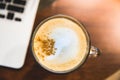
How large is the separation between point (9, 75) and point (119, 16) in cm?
33

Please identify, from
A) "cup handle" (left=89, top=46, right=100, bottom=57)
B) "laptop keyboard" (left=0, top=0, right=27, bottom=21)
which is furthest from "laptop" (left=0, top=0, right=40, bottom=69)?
"cup handle" (left=89, top=46, right=100, bottom=57)

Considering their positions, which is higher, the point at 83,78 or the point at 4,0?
the point at 4,0

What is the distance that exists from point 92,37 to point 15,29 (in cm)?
20

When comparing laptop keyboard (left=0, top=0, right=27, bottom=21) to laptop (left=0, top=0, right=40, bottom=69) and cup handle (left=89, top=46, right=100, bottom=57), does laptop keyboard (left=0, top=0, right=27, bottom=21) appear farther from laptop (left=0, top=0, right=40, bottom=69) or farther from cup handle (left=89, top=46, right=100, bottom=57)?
cup handle (left=89, top=46, right=100, bottom=57)

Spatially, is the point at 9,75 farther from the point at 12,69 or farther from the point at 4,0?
the point at 4,0

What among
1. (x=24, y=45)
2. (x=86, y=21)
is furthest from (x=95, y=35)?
(x=24, y=45)

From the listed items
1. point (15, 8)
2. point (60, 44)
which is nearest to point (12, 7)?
point (15, 8)

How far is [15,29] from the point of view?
2.52 feet

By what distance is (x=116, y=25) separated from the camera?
0.81m

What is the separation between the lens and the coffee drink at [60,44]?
27.8 inches

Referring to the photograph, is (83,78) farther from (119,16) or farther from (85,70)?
(119,16)

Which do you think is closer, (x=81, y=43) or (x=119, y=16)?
(x=81, y=43)

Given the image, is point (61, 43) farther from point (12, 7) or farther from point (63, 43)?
point (12, 7)

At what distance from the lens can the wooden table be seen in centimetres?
78
